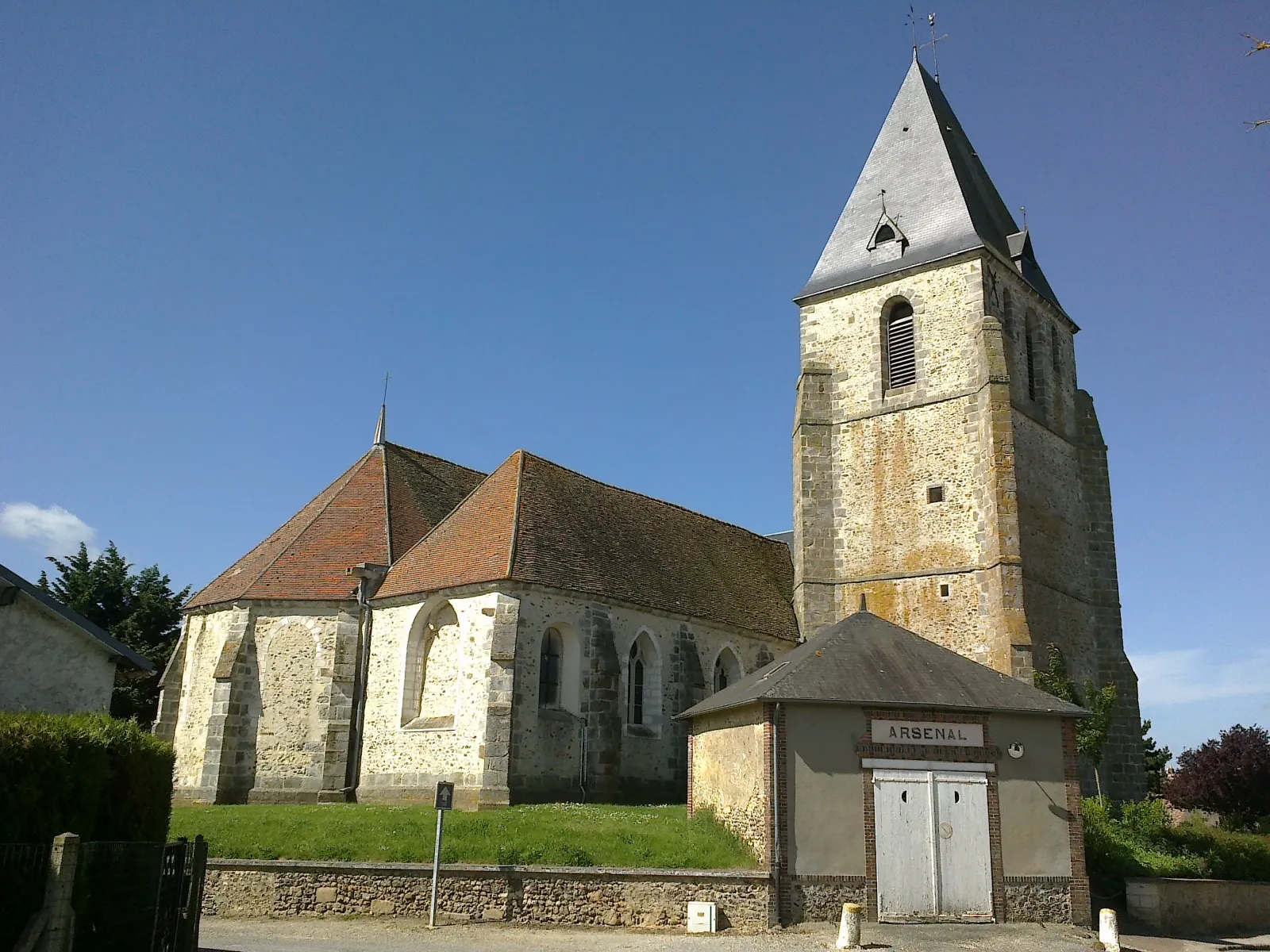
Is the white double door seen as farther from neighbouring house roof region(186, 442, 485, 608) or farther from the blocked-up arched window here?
neighbouring house roof region(186, 442, 485, 608)

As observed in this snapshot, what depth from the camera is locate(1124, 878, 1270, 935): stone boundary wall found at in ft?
58.3

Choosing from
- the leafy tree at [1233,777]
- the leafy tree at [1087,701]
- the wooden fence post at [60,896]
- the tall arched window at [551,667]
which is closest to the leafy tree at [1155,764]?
the leafy tree at [1233,777]

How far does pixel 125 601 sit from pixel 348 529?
15354 mm

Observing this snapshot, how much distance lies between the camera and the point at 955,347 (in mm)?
27375

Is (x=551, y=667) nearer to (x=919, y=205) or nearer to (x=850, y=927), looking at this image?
(x=850, y=927)

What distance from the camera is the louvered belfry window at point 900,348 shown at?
28.2 m

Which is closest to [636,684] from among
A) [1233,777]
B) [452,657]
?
[452,657]

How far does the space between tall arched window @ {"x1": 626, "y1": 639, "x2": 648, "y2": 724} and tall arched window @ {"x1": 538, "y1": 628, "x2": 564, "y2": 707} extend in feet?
6.12

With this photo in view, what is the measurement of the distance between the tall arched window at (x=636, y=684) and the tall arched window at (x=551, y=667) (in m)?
1.87

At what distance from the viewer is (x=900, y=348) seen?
28.6 metres

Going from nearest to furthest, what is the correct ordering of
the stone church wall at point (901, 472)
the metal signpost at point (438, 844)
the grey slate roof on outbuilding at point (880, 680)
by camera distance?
the metal signpost at point (438, 844) < the grey slate roof on outbuilding at point (880, 680) < the stone church wall at point (901, 472)

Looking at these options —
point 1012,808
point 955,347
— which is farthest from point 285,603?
point 955,347

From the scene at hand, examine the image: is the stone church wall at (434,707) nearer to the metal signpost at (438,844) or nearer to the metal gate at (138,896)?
the metal signpost at (438,844)

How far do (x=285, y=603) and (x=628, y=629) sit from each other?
734 cm
